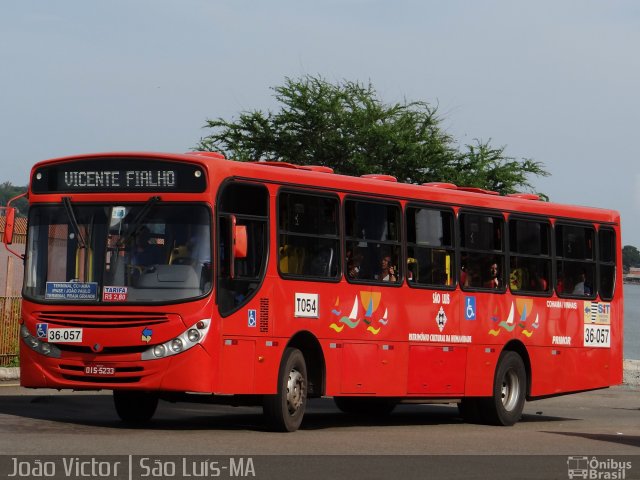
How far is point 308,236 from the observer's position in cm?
1777

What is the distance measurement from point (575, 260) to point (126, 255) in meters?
8.74

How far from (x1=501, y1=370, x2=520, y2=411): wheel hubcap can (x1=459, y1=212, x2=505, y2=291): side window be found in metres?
1.25

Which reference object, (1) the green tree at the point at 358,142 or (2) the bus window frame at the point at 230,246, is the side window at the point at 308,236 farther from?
(1) the green tree at the point at 358,142

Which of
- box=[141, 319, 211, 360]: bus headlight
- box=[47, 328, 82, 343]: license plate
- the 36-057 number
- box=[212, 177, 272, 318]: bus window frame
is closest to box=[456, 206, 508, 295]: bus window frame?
the 36-057 number

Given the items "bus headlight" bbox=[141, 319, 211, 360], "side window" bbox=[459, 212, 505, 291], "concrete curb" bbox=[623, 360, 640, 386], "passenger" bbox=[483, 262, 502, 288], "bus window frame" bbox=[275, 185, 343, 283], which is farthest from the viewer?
"concrete curb" bbox=[623, 360, 640, 386]

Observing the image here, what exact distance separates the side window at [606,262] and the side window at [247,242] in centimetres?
794

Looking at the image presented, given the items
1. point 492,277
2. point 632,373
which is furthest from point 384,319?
point 632,373

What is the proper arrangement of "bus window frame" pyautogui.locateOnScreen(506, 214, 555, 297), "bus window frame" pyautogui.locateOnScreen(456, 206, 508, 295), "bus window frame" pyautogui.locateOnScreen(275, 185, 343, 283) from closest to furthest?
"bus window frame" pyautogui.locateOnScreen(275, 185, 343, 283) → "bus window frame" pyautogui.locateOnScreen(456, 206, 508, 295) → "bus window frame" pyautogui.locateOnScreen(506, 214, 555, 297)

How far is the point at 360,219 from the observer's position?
18.7m

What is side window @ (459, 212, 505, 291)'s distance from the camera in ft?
68.0

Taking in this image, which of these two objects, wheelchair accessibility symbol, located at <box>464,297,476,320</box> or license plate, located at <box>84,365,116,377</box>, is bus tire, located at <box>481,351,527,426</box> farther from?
license plate, located at <box>84,365,116,377</box>
